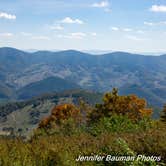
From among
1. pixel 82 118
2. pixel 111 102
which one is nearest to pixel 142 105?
pixel 111 102

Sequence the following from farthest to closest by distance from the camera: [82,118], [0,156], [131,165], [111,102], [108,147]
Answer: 1. [82,118]
2. [111,102]
3. [108,147]
4. [0,156]
5. [131,165]

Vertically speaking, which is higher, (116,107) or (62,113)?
(116,107)

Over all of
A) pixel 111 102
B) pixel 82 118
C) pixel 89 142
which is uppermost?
pixel 89 142

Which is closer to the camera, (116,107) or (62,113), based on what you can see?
(116,107)

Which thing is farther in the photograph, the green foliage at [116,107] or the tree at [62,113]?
the tree at [62,113]

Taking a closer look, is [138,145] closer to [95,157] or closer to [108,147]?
[108,147]

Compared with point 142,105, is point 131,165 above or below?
above

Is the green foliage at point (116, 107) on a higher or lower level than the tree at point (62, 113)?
higher

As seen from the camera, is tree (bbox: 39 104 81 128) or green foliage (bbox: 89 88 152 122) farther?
tree (bbox: 39 104 81 128)

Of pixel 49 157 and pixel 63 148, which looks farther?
pixel 63 148

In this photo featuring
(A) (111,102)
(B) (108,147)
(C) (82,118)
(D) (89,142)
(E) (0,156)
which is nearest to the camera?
(E) (0,156)

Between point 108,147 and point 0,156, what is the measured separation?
2.78 m

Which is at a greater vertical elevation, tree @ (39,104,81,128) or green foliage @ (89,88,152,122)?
green foliage @ (89,88,152,122)

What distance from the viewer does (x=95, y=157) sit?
8539 mm
